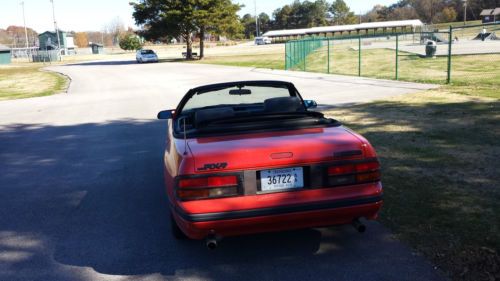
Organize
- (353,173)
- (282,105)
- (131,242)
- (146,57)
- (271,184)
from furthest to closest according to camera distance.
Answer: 1. (146,57)
2. (282,105)
3. (131,242)
4. (353,173)
5. (271,184)

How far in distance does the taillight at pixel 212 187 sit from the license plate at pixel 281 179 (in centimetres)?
21

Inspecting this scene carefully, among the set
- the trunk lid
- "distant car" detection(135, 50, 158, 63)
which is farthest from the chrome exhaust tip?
"distant car" detection(135, 50, 158, 63)

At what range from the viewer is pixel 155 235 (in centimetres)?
464

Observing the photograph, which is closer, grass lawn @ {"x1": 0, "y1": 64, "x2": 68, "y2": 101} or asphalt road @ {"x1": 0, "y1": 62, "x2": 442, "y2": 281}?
asphalt road @ {"x1": 0, "y1": 62, "x2": 442, "y2": 281}

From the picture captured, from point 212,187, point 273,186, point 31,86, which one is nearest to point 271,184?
point 273,186

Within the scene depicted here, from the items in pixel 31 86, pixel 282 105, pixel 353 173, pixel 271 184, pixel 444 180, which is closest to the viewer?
pixel 271 184

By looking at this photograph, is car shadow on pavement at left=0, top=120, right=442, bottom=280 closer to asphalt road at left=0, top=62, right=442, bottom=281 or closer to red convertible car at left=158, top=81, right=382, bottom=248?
asphalt road at left=0, top=62, right=442, bottom=281

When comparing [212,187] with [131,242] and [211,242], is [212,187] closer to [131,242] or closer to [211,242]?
[211,242]

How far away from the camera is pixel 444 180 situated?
18.9 feet

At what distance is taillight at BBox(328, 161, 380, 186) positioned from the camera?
374 centimetres

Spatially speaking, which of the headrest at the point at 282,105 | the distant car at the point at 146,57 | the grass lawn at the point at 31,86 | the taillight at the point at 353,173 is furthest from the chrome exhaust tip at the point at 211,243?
the distant car at the point at 146,57

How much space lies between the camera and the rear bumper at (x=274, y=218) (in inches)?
140

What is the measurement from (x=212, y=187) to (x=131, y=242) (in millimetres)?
1346

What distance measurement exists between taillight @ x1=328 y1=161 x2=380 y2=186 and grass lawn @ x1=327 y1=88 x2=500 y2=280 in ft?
2.53
